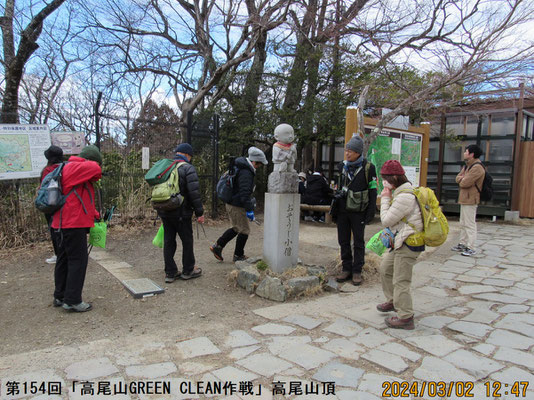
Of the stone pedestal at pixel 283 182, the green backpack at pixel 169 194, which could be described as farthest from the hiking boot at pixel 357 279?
the green backpack at pixel 169 194

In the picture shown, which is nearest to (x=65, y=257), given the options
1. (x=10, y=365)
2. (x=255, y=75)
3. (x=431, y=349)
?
(x=10, y=365)

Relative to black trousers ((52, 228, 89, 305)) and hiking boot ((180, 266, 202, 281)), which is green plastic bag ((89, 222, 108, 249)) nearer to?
black trousers ((52, 228, 89, 305))

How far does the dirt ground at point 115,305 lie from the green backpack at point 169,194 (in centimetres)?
102

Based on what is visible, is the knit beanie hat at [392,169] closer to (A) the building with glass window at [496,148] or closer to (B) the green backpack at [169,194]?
(B) the green backpack at [169,194]

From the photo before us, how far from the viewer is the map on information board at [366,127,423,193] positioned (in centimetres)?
720

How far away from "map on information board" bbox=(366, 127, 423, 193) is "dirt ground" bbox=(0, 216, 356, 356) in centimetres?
238

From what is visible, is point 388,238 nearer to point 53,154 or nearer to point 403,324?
point 403,324

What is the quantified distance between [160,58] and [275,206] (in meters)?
10.1

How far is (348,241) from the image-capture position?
15.9 ft

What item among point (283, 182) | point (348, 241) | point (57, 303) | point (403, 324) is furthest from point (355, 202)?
point (57, 303)

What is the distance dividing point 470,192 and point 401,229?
378 centimetres
